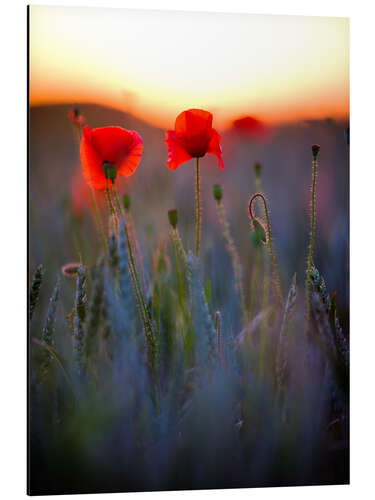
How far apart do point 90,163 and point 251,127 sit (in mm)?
594

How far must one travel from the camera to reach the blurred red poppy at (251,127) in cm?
260

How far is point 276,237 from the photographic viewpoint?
2.65m

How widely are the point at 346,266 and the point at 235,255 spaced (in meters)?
0.42

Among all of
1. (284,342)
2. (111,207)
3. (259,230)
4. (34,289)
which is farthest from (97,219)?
(284,342)

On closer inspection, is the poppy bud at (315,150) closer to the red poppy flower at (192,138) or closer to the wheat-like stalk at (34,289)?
the red poppy flower at (192,138)

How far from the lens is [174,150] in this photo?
2.52 meters

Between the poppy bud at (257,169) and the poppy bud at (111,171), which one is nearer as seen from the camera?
the poppy bud at (111,171)

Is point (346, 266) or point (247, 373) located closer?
point (247, 373)

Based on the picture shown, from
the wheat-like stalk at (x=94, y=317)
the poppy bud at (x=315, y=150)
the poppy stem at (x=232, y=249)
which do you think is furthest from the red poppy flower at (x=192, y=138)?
the wheat-like stalk at (x=94, y=317)

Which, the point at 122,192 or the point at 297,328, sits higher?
the point at 122,192

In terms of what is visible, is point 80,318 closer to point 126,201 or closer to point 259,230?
point 126,201

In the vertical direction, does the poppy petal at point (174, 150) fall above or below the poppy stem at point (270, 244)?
above
